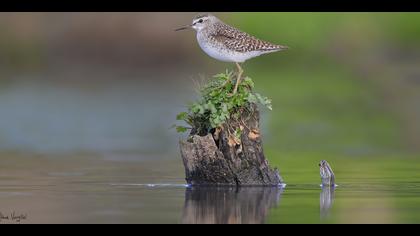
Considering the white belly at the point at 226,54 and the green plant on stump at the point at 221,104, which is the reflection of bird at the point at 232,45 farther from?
the green plant on stump at the point at 221,104

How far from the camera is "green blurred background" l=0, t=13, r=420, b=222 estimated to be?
2117 cm

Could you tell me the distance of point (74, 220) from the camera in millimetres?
12445

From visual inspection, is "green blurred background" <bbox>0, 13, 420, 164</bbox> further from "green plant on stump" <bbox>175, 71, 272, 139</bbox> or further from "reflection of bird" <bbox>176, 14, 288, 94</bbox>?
"green plant on stump" <bbox>175, 71, 272, 139</bbox>

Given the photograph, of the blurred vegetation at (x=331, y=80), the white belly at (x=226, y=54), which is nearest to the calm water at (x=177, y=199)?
the white belly at (x=226, y=54)

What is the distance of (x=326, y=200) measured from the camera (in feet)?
46.6

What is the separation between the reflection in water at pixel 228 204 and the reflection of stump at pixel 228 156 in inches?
8.6

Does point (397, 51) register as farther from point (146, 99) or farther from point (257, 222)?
point (257, 222)

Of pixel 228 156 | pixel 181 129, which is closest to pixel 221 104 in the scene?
pixel 228 156

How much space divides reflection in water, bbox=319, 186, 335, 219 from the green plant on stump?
1.29 m

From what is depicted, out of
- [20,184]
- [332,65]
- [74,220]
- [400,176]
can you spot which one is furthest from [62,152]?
[332,65]

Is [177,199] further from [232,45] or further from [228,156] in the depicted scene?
[232,45]

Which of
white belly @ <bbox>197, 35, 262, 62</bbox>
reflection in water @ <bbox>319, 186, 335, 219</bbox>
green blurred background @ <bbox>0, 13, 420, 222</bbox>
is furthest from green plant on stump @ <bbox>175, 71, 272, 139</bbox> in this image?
reflection in water @ <bbox>319, 186, 335, 219</bbox>

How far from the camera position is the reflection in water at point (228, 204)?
12523 mm

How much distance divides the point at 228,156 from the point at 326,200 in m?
1.62
